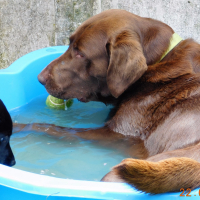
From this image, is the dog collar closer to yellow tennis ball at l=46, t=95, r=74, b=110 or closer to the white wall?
yellow tennis ball at l=46, t=95, r=74, b=110

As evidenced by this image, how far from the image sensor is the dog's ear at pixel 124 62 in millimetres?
2082

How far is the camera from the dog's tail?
47.8 inches

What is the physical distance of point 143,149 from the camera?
225cm

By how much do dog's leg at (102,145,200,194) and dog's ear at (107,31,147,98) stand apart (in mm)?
883

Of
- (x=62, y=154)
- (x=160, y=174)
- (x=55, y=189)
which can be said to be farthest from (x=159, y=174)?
(x=62, y=154)

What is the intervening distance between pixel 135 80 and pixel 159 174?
0.99m

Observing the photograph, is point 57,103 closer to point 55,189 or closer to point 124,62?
point 124,62

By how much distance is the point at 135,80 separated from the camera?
2143 millimetres

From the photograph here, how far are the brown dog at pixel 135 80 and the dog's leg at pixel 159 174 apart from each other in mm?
610

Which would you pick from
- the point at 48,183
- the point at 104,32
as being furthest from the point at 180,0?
the point at 48,183

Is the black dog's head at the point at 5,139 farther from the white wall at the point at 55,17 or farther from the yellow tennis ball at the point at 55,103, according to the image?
the white wall at the point at 55,17

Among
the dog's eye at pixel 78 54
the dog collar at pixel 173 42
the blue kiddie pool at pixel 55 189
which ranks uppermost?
the dog collar at pixel 173 42

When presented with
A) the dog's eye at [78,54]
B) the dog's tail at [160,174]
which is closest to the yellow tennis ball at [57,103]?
the dog's eye at [78,54]

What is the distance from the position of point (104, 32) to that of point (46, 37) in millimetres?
2316
